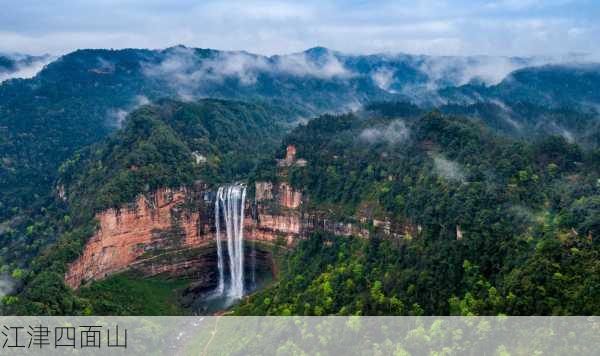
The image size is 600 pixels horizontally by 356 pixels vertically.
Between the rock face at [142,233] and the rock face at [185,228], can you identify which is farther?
the rock face at [185,228]

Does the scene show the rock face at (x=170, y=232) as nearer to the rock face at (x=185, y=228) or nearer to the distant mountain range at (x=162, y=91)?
the rock face at (x=185, y=228)

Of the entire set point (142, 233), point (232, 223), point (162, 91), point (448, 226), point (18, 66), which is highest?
point (18, 66)

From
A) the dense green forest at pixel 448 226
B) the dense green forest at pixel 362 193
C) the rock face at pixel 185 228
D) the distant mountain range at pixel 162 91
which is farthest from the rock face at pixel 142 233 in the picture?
the distant mountain range at pixel 162 91

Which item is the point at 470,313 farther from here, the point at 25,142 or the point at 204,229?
the point at 25,142

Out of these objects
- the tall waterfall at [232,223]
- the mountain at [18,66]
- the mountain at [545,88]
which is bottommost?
the tall waterfall at [232,223]

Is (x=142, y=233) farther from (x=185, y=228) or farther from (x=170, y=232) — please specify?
(x=185, y=228)

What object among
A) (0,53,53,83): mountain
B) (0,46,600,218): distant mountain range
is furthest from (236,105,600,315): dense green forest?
(0,53,53,83): mountain

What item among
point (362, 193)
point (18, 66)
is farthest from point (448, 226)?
point (18, 66)

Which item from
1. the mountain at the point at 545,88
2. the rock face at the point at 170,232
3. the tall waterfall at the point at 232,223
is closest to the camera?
the rock face at the point at 170,232
